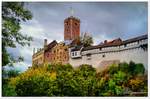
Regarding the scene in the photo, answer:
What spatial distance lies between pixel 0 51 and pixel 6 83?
11.6 inches

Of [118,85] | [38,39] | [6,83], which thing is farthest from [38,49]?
[118,85]

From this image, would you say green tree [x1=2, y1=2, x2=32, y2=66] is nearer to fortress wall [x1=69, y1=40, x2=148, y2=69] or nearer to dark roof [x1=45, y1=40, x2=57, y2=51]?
dark roof [x1=45, y1=40, x2=57, y2=51]

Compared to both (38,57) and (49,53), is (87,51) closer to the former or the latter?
(49,53)

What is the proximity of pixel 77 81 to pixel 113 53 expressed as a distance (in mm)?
420

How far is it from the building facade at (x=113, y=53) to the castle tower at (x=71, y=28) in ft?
0.44

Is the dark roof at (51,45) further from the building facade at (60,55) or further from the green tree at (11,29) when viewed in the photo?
the green tree at (11,29)

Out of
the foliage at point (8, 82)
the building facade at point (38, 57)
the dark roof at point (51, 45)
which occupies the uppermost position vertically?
the dark roof at point (51, 45)

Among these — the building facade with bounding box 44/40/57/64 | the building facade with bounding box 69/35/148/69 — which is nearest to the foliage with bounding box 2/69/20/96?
the building facade with bounding box 44/40/57/64

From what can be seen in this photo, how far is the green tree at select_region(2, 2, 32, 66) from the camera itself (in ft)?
15.5

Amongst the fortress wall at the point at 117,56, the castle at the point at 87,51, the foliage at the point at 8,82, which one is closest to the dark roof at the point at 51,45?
the castle at the point at 87,51

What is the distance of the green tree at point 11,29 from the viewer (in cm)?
473

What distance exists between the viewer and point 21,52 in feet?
15.6

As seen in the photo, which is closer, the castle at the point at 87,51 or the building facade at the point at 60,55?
the castle at the point at 87,51

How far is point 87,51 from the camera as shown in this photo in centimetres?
481
